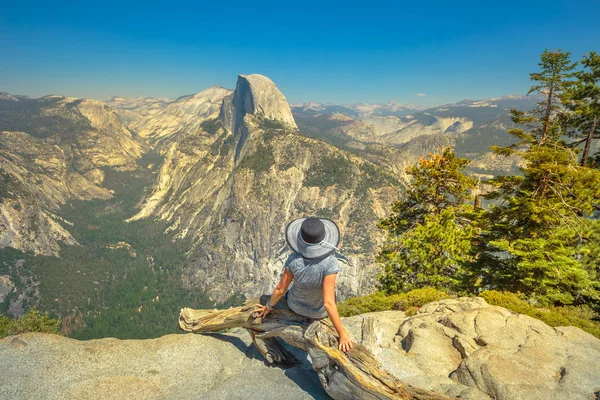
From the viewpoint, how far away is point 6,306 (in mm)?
163375

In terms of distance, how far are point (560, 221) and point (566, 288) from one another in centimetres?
369

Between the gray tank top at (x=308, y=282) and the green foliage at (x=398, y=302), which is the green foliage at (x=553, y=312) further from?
the gray tank top at (x=308, y=282)

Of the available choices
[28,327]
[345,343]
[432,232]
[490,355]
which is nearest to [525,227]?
[432,232]

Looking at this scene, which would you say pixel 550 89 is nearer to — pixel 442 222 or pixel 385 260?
pixel 442 222

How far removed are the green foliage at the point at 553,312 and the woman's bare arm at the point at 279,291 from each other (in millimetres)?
12257

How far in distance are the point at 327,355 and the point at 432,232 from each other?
16563 mm

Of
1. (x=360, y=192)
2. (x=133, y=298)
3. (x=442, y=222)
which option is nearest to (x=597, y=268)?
(x=442, y=222)

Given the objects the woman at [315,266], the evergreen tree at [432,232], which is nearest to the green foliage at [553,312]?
the evergreen tree at [432,232]

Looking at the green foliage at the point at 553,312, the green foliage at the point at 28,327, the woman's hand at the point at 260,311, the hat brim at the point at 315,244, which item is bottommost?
the green foliage at the point at 28,327

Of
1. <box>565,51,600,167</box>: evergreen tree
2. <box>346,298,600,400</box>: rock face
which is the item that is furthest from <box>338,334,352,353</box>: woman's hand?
<box>565,51,600,167</box>: evergreen tree

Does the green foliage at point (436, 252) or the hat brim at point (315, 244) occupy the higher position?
the hat brim at point (315, 244)

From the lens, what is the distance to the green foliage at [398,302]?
55.3ft

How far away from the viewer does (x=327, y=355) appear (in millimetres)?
6730

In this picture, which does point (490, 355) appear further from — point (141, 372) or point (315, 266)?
point (141, 372)
